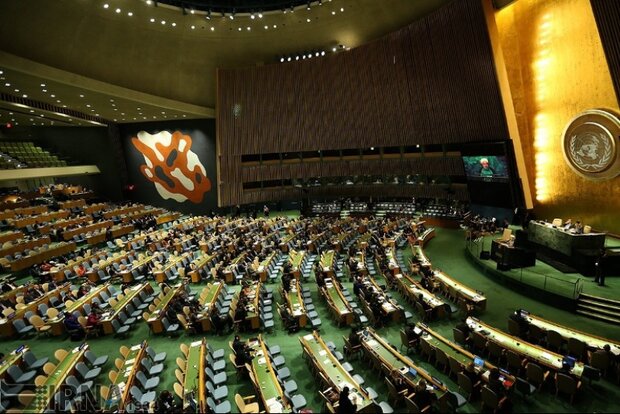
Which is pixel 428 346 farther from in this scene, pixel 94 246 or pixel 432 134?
pixel 94 246

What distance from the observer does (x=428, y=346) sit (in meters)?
8.05

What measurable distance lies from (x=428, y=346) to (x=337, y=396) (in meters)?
2.58

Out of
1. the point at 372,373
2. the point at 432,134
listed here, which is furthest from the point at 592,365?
the point at 432,134

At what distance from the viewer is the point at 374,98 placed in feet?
77.4

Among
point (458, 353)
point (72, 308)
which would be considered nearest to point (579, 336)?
point (458, 353)

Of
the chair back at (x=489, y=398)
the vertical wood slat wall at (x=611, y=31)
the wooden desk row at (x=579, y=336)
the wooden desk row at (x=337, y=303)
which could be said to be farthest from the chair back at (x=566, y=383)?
the vertical wood slat wall at (x=611, y=31)

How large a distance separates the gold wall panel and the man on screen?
161 centimetres

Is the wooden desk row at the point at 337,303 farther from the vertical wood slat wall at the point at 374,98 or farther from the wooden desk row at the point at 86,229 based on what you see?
the wooden desk row at the point at 86,229

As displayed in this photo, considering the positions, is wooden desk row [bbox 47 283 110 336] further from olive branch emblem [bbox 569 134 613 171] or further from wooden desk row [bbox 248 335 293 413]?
olive branch emblem [bbox 569 134 613 171]

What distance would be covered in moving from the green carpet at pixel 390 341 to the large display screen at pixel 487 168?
5423 millimetres

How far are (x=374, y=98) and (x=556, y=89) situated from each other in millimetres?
10917

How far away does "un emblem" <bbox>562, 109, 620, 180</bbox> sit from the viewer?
12523mm

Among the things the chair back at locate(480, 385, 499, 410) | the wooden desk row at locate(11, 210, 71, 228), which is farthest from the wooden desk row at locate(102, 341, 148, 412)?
the wooden desk row at locate(11, 210, 71, 228)

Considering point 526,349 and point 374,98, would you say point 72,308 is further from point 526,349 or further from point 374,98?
point 374,98
